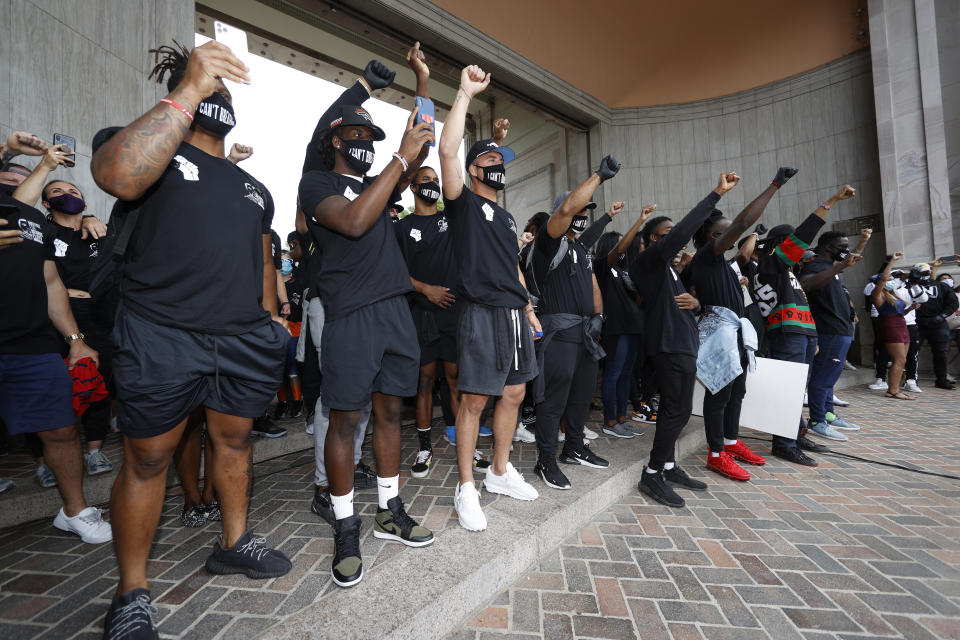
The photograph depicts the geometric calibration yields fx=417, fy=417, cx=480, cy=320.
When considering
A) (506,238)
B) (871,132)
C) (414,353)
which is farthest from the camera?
(871,132)

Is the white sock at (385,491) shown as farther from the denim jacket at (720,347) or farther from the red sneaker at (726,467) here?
the red sneaker at (726,467)

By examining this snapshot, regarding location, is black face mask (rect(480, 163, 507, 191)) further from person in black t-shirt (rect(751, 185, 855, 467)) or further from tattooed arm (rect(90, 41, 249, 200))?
person in black t-shirt (rect(751, 185, 855, 467))

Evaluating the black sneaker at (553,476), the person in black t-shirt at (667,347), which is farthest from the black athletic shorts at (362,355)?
the person in black t-shirt at (667,347)

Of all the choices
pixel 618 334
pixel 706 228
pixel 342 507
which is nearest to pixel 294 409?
pixel 342 507

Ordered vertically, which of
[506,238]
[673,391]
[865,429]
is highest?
[506,238]

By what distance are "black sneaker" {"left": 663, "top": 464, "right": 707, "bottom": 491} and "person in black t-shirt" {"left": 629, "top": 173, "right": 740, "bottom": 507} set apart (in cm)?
2

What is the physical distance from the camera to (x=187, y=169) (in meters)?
1.69

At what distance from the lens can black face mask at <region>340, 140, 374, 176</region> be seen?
2.21m

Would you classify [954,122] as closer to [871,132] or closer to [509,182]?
[871,132]

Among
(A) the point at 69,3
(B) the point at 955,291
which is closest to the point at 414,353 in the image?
(A) the point at 69,3

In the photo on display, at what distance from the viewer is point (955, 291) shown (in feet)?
25.6

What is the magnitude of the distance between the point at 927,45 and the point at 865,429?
28.8ft

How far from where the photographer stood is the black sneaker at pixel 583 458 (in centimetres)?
338

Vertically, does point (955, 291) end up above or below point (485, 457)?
above
